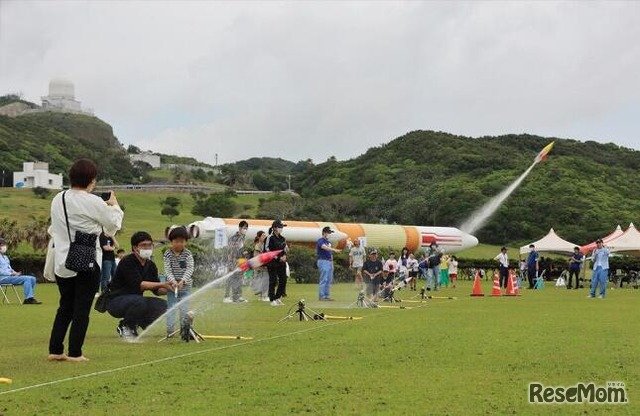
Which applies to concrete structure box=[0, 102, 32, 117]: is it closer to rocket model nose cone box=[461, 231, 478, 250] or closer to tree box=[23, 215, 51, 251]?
tree box=[23, 215, 51, 251]

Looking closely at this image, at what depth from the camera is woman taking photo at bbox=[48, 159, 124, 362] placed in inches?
377

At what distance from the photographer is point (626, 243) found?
42.6 m

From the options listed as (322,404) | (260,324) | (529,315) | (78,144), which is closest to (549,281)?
(529,315)

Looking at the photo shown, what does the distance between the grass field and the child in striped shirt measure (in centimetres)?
57

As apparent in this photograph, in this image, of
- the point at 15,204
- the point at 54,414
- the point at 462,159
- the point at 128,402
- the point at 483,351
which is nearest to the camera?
the point at 54,414

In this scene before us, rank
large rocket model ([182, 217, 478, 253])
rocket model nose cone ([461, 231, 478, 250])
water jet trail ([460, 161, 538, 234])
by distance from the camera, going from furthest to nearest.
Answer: water jet trail ([460, 161, 538, 234]) < rocket model nose cone ([461, 231, 478, 250]) < large rocket model ([182, 217, 478, 253])

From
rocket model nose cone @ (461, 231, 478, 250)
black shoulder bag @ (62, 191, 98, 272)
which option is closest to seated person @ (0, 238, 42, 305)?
black shoulder bag @ (62, 191, 98, 272)

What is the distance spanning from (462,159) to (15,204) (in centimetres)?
5157

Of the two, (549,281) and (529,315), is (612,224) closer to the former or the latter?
(549,281)

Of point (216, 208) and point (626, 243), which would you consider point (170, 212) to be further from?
point (626, 243)

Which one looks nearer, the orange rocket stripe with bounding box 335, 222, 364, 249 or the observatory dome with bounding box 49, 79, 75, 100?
the orange rocket stripe with bounding box 335, 222, 364, 249

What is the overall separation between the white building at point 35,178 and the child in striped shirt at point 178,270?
321 ft

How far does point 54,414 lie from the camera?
652 centimetres

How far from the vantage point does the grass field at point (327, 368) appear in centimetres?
689
